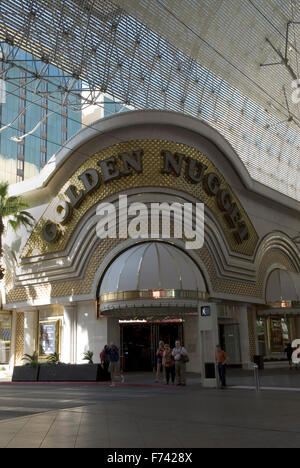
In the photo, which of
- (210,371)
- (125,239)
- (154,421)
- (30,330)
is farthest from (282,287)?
(154,421)

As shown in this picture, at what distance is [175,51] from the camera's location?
119 feet

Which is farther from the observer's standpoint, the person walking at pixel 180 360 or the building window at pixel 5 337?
the building window at pixel 5 337

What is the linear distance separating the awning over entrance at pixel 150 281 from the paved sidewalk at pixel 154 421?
8900 mm

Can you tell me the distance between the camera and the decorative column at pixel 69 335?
27.5 m

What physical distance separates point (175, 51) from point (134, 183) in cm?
1483

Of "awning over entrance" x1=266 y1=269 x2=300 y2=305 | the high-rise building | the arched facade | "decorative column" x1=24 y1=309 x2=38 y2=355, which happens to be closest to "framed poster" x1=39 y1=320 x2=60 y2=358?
the arched facade

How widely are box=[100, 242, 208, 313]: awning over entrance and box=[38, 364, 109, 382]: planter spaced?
326 cm

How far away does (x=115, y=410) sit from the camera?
11945 mm

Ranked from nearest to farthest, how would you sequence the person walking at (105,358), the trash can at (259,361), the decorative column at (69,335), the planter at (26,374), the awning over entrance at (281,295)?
1. the person walking at (105,358)
2. the planter at (26,374)
3. the decorative column at (69,335)
4. the trash can at (259,361)
5. the awning over entrance at (281,295)

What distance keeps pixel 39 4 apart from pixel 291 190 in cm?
3280

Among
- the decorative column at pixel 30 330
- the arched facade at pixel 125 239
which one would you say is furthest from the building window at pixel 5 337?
the decorative column at pixel 30 330

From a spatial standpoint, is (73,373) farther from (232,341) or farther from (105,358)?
(232,341)

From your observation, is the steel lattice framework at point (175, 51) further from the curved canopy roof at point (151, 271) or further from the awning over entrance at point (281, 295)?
the awning over entrance at point (281, 295)
